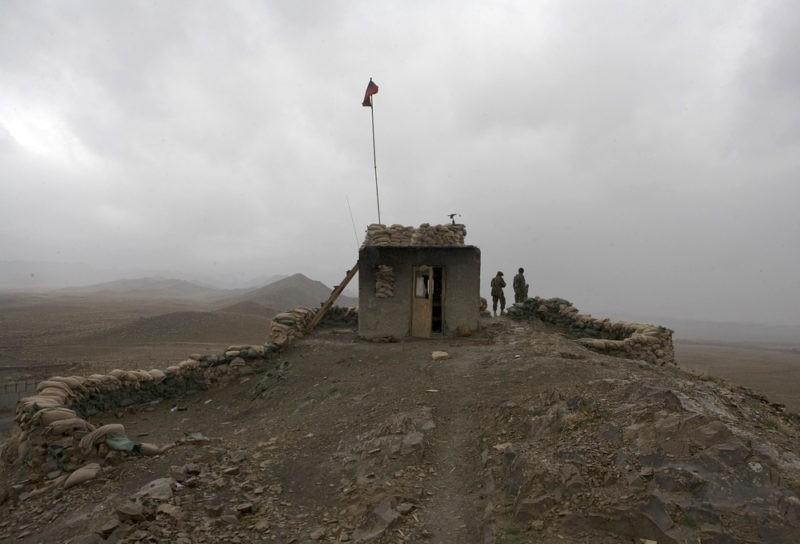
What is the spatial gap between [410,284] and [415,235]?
194 cm

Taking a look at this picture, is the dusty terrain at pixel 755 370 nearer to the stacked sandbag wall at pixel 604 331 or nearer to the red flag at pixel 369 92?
the stacked sandbag wall at pixel 604 331

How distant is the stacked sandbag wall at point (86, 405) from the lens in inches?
234

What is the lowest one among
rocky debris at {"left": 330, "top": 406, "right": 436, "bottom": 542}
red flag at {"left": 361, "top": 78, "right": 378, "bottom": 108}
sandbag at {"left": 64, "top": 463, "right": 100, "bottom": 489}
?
sandbag at {"left": 64, "top": 463, "right": 100, "bottom": 489}

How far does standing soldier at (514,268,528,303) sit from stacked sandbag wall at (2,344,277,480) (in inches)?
400

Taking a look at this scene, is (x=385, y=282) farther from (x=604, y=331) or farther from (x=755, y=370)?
(x=755, y=370)

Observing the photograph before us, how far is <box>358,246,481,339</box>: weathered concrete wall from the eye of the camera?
39.3ft

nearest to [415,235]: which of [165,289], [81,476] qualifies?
[81,476]

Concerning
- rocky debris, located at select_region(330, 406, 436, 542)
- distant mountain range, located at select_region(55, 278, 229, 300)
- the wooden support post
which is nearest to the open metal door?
the wooden support post

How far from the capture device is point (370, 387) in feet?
27.5

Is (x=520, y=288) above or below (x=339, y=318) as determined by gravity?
above

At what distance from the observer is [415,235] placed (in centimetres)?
1326

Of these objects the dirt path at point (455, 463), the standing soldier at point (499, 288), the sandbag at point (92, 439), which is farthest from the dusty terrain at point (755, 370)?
the sandbag at point (92, 439)

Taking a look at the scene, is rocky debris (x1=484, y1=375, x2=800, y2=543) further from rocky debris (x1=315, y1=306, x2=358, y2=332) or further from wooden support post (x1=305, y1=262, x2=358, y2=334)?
rocky debris (x1=315, y1=306, x2=358, y2=332)

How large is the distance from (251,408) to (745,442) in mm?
8317
